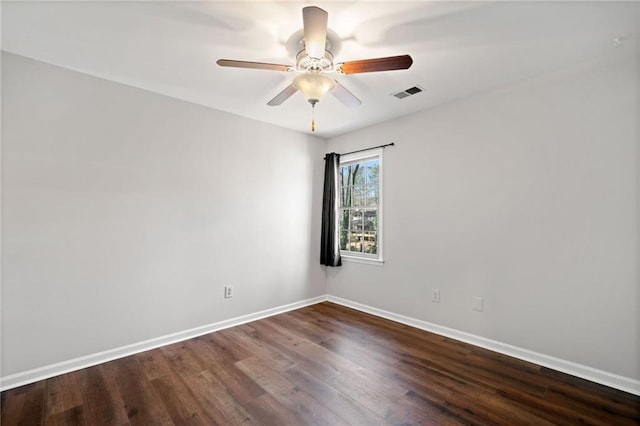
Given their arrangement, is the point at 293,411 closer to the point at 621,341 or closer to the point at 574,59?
the point at 621,341

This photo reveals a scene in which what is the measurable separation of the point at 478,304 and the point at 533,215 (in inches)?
39.2

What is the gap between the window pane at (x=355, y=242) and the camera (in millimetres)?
4148

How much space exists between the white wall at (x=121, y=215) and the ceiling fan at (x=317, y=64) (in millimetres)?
1349

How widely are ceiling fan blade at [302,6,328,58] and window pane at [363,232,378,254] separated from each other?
2.63 meters

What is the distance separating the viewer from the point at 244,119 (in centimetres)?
356

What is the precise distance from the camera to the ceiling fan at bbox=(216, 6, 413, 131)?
5.05ft

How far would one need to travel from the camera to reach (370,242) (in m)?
4.00

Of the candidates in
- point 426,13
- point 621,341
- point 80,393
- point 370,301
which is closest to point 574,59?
point 426,13

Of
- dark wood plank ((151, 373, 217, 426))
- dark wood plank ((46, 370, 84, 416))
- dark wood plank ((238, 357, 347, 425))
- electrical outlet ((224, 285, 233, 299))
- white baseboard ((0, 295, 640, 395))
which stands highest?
electrical outlet ((224, 285, 233, 299))

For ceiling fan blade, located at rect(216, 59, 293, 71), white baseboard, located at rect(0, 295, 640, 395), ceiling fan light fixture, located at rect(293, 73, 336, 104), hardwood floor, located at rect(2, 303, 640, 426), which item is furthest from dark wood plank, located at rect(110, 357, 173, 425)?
ceiling fan light fixture, located at rect(293, 73, 336, 104)

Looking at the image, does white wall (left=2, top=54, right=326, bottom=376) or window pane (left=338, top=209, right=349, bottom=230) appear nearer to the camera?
white wall (left=2, top=54, right=326, bottom=376)

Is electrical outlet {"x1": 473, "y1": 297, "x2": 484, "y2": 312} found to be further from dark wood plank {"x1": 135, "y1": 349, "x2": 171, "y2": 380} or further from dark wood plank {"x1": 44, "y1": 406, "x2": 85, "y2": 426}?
dark wood plank {"x1": 44, "y1": 406, "x2": 85, "y2": 426}

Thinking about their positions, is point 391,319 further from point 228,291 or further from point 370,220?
point 228,291

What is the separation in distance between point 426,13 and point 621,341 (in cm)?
273
